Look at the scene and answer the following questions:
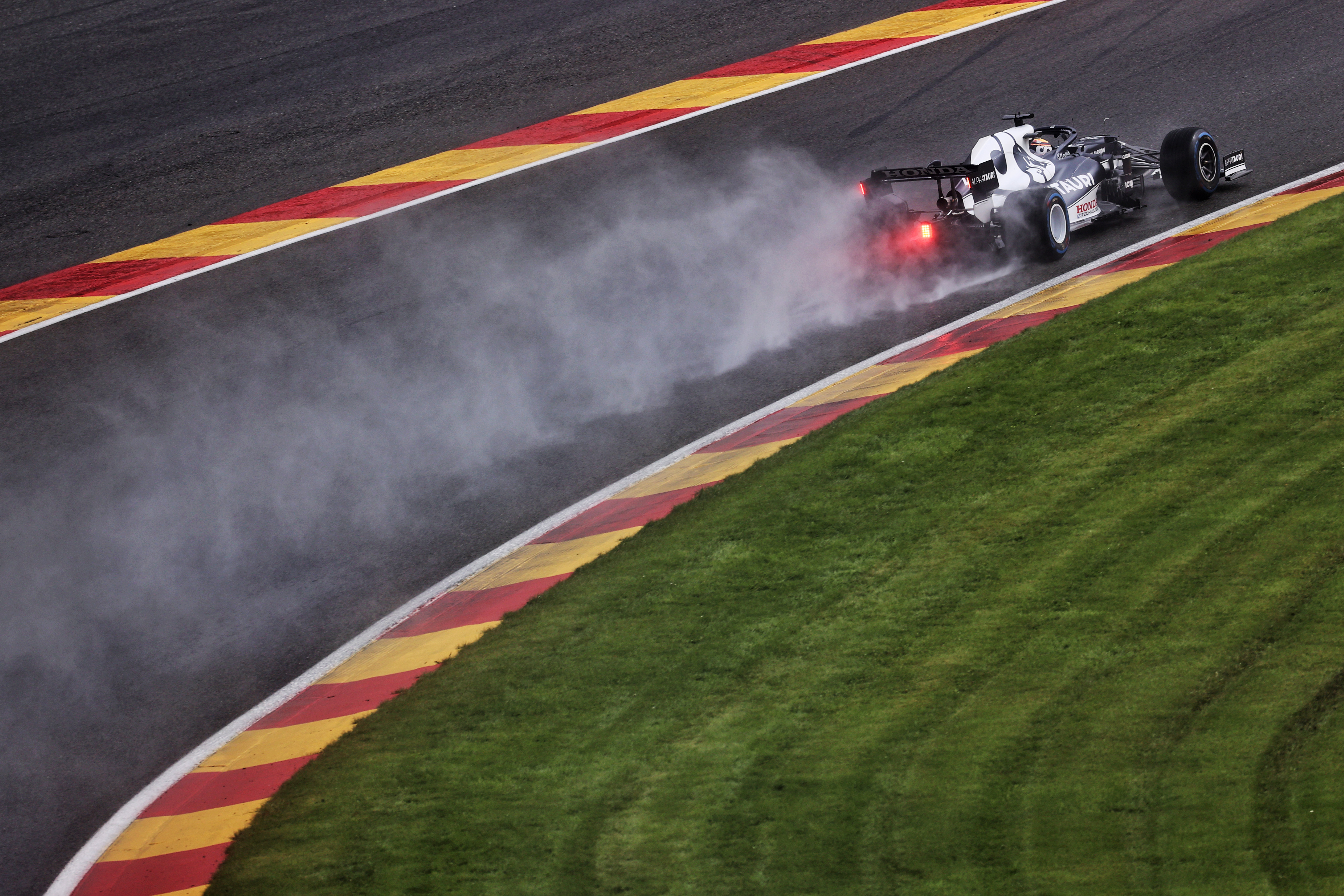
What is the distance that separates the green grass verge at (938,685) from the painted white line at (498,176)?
7356 millimetres

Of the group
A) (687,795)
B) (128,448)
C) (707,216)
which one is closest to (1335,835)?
(687,795)

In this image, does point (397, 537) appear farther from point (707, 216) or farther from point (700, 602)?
point (707, 216)

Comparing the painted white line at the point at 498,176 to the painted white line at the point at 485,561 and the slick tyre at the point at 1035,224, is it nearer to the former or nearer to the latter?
the slick tyre at the point at 1035,224

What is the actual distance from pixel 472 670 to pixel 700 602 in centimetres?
125

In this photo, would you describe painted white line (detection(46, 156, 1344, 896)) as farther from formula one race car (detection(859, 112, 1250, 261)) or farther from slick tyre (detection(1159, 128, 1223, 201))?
formula one race car (detection(859, 112, 1250, 261))

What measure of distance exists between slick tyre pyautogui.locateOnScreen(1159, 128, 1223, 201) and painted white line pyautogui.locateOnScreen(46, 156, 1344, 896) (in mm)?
397

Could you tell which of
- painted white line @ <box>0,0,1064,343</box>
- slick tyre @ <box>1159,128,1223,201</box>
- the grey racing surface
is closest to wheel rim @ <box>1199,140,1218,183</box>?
slick tyre @ <box>1159,128,1223,201</box>

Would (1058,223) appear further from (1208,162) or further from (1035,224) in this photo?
(1208,162)

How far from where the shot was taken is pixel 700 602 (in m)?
7.44

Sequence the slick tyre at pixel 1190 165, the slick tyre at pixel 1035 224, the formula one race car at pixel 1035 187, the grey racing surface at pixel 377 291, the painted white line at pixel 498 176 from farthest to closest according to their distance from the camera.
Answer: the painted white line at pixel 498 176, the slick tyre at pixel 1190 165, the formula one race car at pixel 1035 187, the slick tyre at pixel 1035 224, the grey racing surface at pixel 377 291

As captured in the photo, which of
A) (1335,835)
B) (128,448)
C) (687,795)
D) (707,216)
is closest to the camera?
(1335,835)

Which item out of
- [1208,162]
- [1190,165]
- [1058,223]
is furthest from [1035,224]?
[1208,162]

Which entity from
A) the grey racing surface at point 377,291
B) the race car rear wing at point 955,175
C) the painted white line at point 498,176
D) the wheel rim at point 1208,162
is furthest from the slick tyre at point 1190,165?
the painted white line at point 498,176

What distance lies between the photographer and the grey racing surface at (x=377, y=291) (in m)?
8.76
